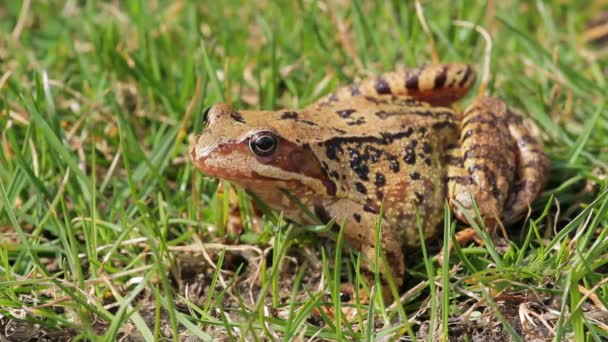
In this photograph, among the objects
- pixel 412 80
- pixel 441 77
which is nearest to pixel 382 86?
pixel 412 80

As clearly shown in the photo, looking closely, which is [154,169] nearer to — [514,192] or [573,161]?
[514,192]

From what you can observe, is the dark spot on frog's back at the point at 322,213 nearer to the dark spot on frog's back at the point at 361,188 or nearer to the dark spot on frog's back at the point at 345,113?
the dark spot on frog's back at the point at 361,188

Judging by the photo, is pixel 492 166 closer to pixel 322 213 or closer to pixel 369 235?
pixel 369 235

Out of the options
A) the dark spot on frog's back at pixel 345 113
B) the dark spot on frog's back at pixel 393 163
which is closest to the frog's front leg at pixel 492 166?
the dark spot on frog's back at pixel 393 163

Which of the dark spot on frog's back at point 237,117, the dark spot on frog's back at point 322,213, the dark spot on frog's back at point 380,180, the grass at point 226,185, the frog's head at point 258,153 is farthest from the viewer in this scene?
the dark spot on frog's back at point 380,180

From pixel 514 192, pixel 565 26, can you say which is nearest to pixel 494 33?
pixel 565 26

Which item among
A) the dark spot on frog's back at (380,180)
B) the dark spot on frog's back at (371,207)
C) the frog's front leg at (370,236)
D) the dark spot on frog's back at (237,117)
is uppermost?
the dark spot on frog's back at (237,117)
